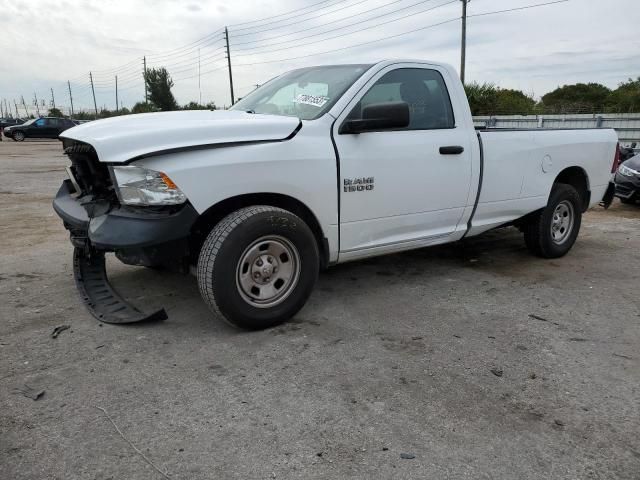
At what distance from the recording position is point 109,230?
3178mm

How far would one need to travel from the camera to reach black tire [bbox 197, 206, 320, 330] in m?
3.26

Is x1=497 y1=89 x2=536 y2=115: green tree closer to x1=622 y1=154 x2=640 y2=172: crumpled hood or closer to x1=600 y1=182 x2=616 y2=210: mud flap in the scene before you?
x1=622 y1=154 x2=640 y2=172: crumpled hood

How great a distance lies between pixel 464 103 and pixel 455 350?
2257 mm

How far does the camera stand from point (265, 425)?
8.27 feet

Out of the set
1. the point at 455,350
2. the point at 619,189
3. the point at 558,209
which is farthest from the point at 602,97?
the point at 455,350

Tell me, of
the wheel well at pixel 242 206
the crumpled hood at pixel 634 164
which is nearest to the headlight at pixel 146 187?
the wheel well at pixel 242 206

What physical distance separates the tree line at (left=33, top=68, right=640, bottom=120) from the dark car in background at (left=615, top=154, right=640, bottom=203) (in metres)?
7.26

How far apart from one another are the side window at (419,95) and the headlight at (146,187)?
1676mm

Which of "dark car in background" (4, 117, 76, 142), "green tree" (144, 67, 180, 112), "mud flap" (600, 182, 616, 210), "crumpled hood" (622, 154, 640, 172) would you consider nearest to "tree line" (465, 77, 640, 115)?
"crumpled hood" (622, 154, 640, 172)

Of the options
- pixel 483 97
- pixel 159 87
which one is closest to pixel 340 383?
pixel 483 97

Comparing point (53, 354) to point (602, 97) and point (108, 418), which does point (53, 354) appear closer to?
point (108, 418)

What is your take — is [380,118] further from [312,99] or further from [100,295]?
[100,295]

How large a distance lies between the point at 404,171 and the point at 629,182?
7.15 metres

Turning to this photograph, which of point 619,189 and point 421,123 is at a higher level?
point 421,123
